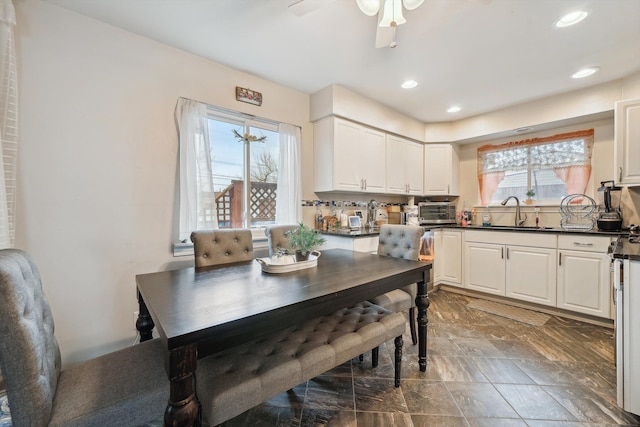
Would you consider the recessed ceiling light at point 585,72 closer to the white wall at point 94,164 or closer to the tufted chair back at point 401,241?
the tufted chair back at point 401,241

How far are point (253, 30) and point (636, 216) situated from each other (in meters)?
4.21

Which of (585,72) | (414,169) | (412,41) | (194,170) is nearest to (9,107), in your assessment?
(194,170)

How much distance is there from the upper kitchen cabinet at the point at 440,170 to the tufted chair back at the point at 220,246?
3.10 m

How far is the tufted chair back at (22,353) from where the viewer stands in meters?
0.76

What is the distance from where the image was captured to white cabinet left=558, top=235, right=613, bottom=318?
2525mm

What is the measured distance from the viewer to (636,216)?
280 cm

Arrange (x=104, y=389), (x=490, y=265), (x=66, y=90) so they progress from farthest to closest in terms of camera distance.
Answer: (x=490, y=265) → (x=66, y=90) → (x=104, y=389)

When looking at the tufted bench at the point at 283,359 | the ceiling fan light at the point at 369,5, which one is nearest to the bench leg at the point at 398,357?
the tufted bench at the point at 283,359

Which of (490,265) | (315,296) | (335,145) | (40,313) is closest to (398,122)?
(335,145)

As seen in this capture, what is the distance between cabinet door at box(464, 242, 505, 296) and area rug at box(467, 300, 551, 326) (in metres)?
0.16

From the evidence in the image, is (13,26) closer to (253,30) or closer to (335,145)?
(253,30)

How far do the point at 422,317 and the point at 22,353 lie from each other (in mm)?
1904

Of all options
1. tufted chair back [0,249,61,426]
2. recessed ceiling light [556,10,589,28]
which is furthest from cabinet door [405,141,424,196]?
tufted chair back [0,249,61,426]

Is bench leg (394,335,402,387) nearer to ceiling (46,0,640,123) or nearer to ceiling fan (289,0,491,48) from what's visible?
ceiling fan (289,0,491,48)
